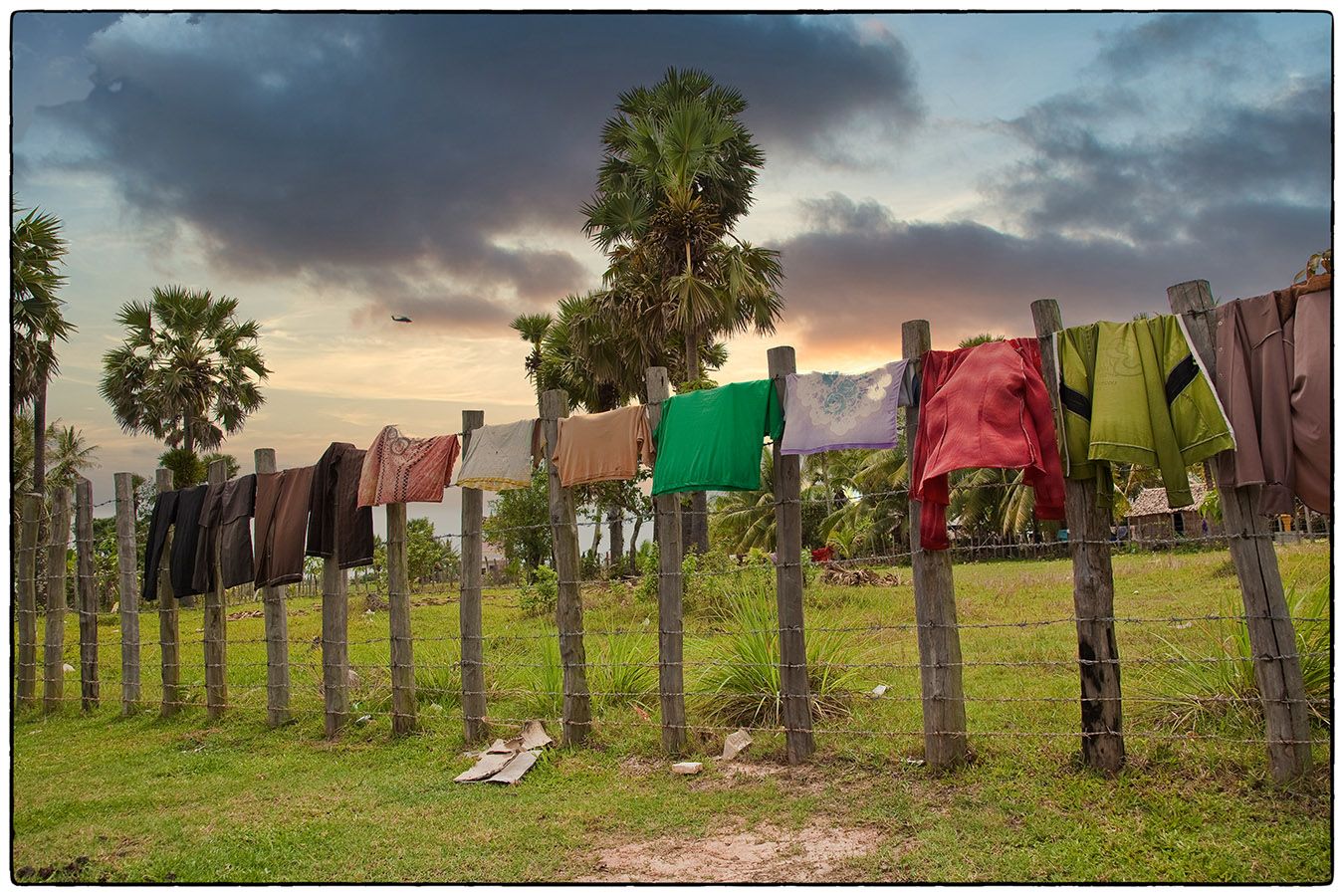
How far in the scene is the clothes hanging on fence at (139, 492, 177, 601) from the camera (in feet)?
33.6

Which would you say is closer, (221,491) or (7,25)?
(7,25)

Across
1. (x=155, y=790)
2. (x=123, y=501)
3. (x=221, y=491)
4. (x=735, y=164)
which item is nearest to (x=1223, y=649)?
(x=155, y=790)

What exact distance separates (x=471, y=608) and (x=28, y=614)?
21.7 feet

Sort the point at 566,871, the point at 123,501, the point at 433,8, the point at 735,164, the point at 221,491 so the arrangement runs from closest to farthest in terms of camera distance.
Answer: the point at 433,8 → the point at 566,871 → the point at 221,491 → the point at 123,501 → the point at 735,164

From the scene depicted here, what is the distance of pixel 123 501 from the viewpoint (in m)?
10.7

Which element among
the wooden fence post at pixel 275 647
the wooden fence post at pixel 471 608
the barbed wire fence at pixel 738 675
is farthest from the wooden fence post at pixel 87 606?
the wooden fence post at pixel 471 608

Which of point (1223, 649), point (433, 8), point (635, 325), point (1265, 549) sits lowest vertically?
point (1223, 649)

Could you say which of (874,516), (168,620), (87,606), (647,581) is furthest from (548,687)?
(874,516)

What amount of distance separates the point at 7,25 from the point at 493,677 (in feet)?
22.9

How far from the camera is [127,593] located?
1058cm

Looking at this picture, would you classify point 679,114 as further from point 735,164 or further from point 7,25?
point 7,25

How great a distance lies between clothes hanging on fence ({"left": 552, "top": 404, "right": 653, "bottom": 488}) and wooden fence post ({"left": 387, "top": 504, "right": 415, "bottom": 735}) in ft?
5.98

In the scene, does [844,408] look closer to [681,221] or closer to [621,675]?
[621,675]

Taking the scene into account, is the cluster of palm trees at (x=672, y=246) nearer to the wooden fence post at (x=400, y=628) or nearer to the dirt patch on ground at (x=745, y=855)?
the wooden fence post at (x=400, y=628)
